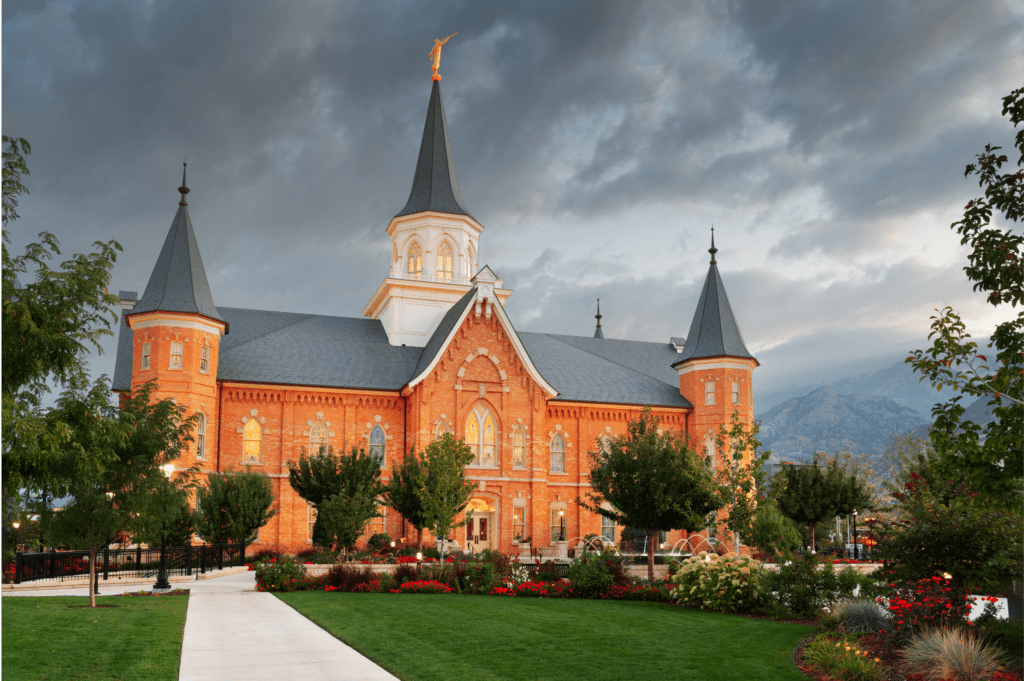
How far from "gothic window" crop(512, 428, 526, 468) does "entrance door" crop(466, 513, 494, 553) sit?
3163 millimetres

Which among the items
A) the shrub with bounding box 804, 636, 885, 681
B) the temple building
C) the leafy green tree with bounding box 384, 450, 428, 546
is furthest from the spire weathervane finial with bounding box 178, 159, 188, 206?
the shrub with bounding box 804, 636, 885, 681

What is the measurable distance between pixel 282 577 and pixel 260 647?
36.2 feet

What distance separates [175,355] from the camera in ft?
131

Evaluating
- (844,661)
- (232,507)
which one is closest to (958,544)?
(844,661)

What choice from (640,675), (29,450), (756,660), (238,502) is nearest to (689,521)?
(756,660)

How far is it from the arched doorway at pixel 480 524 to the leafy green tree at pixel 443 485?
921cm

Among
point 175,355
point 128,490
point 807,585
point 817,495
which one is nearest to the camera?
point 807,585

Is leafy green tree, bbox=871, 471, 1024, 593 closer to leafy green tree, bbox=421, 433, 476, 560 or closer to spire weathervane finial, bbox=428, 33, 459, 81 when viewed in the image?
leafy green tree, bbox=421, 433, 476, 560

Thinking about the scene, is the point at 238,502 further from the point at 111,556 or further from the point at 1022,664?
the point at 1022,664

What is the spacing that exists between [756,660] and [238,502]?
1017 inches

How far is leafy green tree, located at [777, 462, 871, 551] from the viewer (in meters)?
40.2

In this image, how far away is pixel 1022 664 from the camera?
479 inches

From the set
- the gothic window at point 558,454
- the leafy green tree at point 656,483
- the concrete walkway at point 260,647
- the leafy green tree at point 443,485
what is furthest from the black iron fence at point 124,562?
the gothic window at point 558,454

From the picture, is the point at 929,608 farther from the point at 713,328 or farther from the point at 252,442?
the point at 713,328
